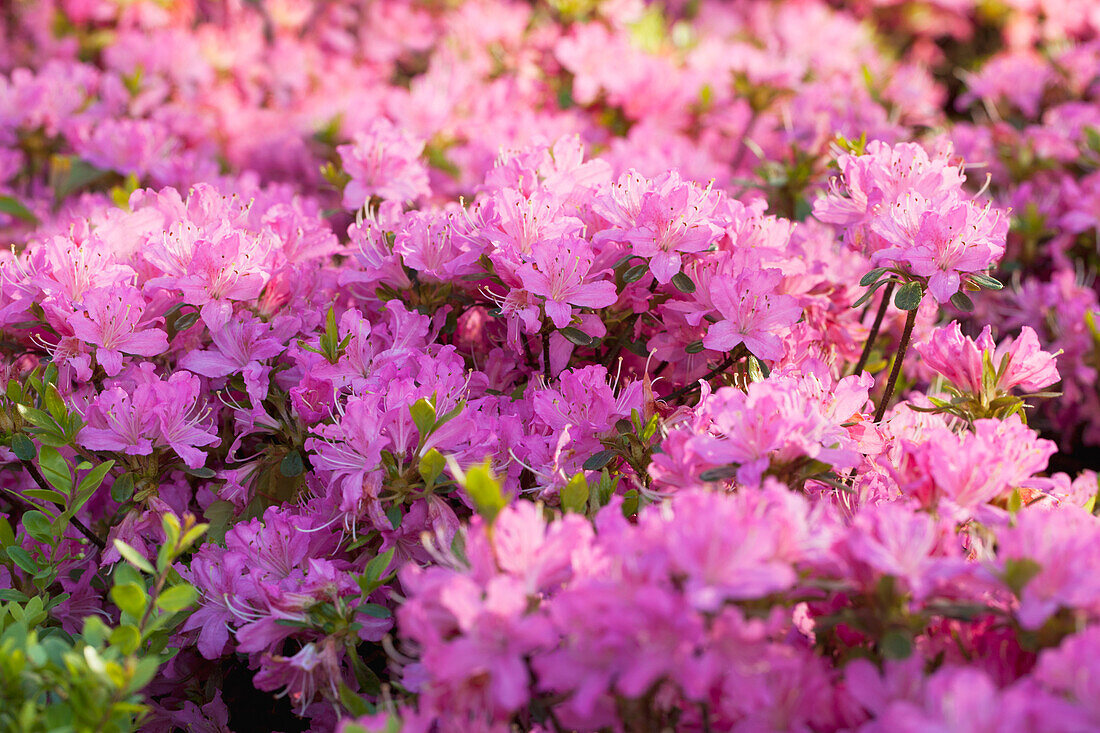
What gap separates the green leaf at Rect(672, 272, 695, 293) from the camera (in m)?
1.74

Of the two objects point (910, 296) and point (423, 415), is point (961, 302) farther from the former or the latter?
point (423, 415)

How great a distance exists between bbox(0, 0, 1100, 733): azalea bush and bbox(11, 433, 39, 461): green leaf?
16 millimetres

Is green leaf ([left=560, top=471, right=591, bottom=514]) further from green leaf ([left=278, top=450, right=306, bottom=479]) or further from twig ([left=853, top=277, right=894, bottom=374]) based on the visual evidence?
twig ([left=853, top=277, right=894, bottom=374])

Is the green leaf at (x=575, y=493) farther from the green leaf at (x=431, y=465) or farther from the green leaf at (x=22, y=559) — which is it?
the green leaf at (x=22, y=559)

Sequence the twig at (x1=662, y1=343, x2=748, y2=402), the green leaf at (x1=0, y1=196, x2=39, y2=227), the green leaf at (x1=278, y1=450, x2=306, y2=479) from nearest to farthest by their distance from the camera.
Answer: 1. the green leaf at (x1=278, y1=450, x2=306, y2=479)
2. the twig at (x1=662, y1=343, x2=748, y2=402)
3. the green leaf at (x1=0, y1=196, x2=39, y2=227)

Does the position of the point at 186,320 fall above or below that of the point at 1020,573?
below

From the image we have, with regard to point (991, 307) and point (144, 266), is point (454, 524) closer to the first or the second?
point (144, 266)

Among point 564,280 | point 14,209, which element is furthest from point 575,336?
point 14,209

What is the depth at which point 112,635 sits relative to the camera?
1.34m

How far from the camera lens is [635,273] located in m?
1.72

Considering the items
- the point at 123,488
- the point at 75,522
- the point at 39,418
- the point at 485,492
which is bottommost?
the point at 75,522

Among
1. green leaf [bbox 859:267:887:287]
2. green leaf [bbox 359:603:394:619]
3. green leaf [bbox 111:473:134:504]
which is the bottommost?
green leaf [bbox 111:473:134:504]

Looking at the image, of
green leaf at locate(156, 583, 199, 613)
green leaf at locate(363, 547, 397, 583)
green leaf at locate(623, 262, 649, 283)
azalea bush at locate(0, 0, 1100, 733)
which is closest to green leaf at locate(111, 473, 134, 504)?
azalea bush at locate(0, 0, 1100, 733)

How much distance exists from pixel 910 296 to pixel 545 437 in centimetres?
69
